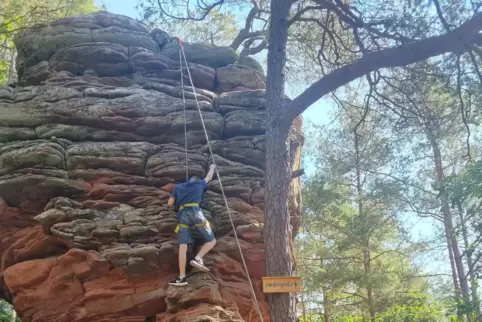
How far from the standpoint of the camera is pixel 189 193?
21.4 feet

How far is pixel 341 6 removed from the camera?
6.30 metres

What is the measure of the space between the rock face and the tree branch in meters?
2.21

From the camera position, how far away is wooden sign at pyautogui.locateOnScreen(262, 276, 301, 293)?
4789 mm

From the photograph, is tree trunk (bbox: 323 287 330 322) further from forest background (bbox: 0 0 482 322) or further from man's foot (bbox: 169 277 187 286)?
man's foot (bbox: 169 277 187 286)

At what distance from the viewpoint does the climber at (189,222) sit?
617cm

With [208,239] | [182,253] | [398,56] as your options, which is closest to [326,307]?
[208,239]

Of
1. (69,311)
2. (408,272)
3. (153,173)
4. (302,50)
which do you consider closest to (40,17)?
(153,173)

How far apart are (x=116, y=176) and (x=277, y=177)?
10.6 feet

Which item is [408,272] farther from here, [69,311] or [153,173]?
[69,311]

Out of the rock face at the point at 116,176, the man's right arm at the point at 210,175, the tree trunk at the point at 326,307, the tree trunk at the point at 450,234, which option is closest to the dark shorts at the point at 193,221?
the rock face at the point at 116,176

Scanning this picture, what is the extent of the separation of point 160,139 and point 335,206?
23.8ft

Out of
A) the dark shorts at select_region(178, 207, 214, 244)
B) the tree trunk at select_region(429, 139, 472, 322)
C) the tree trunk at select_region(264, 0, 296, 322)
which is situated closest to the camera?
the tree trunk at select_region(264, 0, 296, 322)

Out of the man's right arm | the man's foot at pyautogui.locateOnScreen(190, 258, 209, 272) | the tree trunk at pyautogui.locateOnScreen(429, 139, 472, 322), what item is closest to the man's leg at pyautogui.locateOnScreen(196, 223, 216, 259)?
the man's foot at pyautogui.locateOnScreen(190, 258, 209, 272)

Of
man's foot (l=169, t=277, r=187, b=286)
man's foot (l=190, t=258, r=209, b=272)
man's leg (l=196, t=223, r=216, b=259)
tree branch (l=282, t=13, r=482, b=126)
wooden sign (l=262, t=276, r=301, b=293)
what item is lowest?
wooden sign (l=262, t=276, r=301, b=293)
